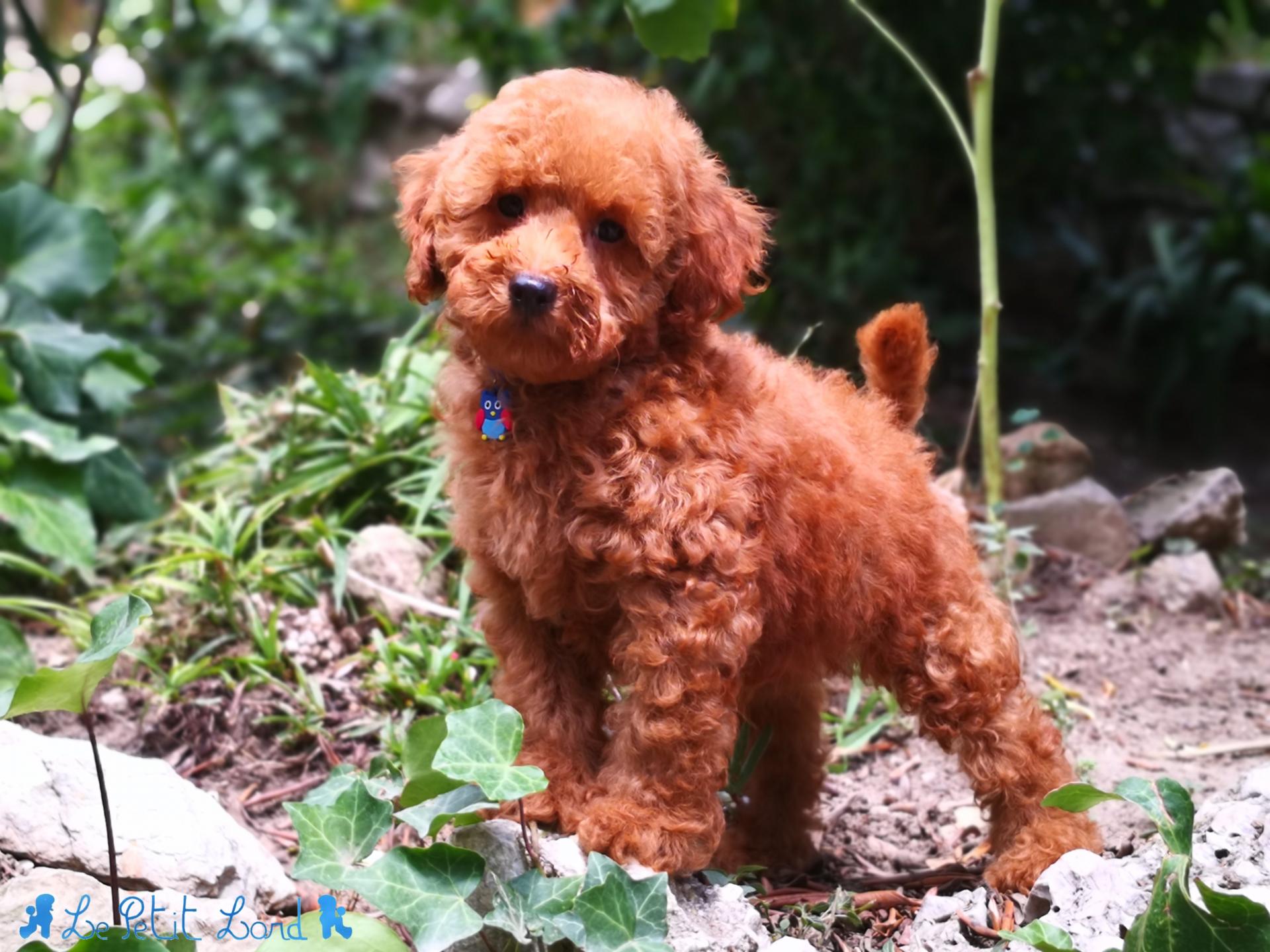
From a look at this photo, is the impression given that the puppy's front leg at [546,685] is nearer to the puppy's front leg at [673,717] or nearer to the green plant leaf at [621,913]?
the puppy's front leg at [673,717]

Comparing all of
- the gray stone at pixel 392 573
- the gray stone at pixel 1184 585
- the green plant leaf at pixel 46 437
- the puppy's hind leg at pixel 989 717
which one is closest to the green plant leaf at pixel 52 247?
the green plant leaf at pixel 46 437

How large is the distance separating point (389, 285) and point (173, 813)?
6.73 metres

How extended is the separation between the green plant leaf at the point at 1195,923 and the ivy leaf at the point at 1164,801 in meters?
0.10

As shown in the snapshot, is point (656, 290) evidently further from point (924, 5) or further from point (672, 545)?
point (924, 5)

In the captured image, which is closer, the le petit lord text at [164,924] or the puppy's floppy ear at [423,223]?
the le petit lord text at [164,924]

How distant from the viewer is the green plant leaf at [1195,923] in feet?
7.70

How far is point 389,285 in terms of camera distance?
362 inches

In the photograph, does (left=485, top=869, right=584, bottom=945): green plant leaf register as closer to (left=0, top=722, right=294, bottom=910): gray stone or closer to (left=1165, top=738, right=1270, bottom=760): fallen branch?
(left=0, top=722, right=294, bottom=910): gray stone

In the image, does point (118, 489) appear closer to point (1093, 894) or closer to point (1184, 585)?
point (1093, 894)

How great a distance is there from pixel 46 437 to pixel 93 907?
2423mm

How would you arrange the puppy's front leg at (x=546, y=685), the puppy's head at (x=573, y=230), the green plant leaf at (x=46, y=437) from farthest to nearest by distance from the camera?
the green plant leaf at (x=46, y=437)
the puppy's front leg at (x=546, y=685)
the puppy's head at (x=573, y=230)

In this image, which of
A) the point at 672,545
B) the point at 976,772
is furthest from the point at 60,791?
the point at 976,772

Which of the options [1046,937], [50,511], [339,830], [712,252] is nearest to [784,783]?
[1046,937]

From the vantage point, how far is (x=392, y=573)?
13.4 ft
